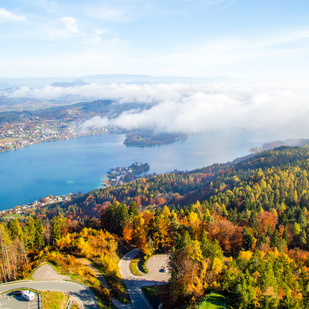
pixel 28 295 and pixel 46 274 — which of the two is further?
pixel 46 274

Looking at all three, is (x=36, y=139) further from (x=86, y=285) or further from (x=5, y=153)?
(x=86, y=285)

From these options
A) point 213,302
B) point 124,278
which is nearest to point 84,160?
point 124,278

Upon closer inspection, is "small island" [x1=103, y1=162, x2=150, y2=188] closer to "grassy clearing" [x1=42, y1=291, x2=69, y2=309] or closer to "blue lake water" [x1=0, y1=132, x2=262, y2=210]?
"blue lake water" [x1=0, y1=132, x2=262, y2=210]

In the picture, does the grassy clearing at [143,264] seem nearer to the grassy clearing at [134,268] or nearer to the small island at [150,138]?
the grassy clearing at [134,268]

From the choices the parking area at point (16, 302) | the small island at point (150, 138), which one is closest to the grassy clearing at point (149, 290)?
the parking area at point (16, 302)

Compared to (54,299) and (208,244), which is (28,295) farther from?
(208,244)

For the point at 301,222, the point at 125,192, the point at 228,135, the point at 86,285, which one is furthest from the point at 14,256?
the point at 228,135

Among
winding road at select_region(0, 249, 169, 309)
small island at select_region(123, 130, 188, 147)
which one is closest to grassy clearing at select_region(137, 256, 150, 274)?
winding road at select_region(0, 249, 169, 309)
